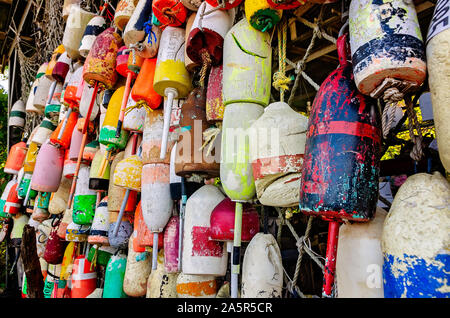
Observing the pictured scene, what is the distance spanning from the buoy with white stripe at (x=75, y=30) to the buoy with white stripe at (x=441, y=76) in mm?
2212

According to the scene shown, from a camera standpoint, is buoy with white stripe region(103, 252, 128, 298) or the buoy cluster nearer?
the buoy cluster

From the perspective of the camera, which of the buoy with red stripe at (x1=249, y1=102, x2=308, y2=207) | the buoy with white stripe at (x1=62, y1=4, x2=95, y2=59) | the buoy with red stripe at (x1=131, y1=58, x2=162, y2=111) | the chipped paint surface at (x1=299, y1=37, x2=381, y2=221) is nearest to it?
the chipped paint surface at (x1=299, y1=37, x2=381, y2=221)

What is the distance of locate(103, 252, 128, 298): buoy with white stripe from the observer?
1.46 metres

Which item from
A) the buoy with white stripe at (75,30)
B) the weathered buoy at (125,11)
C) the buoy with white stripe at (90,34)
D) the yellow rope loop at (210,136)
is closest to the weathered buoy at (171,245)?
the yellow rope loop at (210,136)

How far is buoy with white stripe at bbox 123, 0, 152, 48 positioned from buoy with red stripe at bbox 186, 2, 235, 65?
1.42 feet

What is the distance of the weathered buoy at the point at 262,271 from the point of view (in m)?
0.80

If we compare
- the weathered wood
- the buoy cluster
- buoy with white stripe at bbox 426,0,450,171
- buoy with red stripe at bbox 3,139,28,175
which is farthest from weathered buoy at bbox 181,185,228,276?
buoy with red stripe at bbox 3,139,28,175

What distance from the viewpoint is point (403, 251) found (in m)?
0.53

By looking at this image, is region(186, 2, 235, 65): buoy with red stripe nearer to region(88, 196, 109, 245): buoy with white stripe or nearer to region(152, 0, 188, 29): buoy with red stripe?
region(152, 0, 188, 29): buoy with red stripe

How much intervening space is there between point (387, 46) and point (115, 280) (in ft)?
4.53

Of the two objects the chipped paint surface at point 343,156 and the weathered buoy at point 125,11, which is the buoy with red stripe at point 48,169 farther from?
the chipped paint surface at point 343,156

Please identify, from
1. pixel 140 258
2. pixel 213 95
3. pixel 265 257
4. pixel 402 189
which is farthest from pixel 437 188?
pixel 140 258

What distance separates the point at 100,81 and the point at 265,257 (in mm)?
1372
